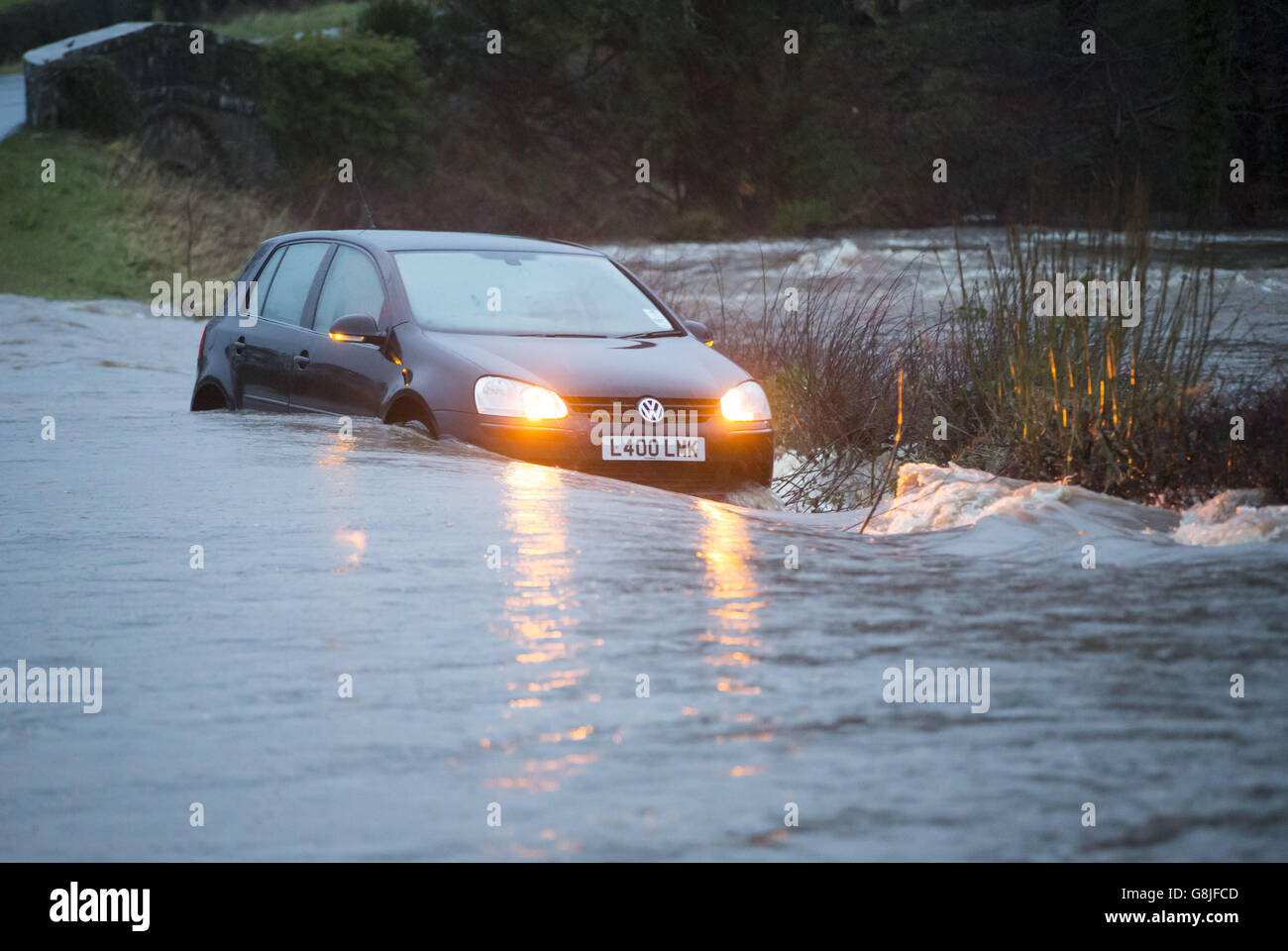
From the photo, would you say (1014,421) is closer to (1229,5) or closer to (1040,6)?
(1229,5)

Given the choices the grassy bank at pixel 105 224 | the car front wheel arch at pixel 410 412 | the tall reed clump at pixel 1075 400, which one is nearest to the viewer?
the tall reed clump at pixel 1075 400

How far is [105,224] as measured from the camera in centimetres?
2539

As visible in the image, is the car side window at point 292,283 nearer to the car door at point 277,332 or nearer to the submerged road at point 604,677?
the car door at point 277,332

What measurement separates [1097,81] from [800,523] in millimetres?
39283

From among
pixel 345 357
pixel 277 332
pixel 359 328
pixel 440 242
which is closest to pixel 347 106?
pixel 277 332

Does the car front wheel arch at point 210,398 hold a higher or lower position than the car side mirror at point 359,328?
lower

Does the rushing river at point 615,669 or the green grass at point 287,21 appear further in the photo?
the green grass at point 287,21

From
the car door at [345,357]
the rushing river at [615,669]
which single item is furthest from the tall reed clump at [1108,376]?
the car door at [345,357]

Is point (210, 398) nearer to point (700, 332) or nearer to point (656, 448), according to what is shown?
point (700, 332)

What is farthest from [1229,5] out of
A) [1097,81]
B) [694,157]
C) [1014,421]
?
[1014,421]

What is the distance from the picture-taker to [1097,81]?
43438mm

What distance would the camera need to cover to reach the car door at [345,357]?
790 centimetres

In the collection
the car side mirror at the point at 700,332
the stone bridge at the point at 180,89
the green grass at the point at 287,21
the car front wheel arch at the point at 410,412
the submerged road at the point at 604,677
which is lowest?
the submerged road at the point at 604,677

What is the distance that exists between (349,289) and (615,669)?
4.73 meters
